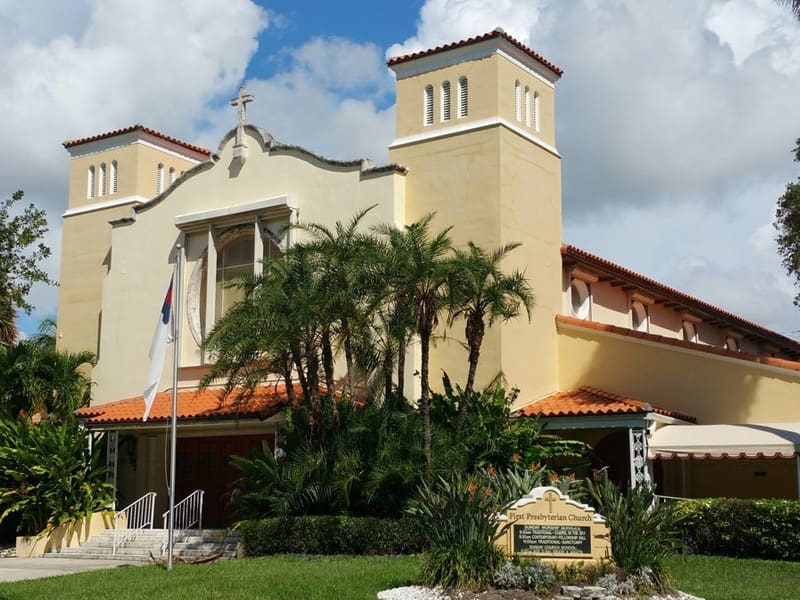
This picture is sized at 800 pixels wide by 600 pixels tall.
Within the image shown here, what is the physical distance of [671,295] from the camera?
31922 millimetres

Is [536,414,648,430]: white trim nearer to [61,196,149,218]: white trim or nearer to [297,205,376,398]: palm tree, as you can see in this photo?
[297,205,376,398]: palm tree

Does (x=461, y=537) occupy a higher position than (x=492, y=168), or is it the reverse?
(x=492, y=168)

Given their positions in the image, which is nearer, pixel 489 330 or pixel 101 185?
pixel 489 330

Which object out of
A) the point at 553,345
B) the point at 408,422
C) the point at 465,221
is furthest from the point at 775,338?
the point at 408,422

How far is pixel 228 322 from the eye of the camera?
837 inches

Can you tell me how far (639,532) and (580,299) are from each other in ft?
→ 47.5

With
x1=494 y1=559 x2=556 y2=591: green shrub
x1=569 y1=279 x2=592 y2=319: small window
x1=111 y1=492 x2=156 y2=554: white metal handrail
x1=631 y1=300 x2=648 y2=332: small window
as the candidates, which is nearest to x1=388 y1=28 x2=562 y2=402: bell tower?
x1=569 y1=279 x2=592 y2=319: small window

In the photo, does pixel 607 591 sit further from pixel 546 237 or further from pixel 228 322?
pixel 546 237

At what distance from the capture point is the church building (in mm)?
23609

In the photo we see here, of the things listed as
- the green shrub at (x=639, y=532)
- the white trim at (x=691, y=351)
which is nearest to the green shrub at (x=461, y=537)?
the green shrub at (x=639, y=532)

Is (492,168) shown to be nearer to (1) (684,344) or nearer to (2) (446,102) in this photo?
(2) (446,102)

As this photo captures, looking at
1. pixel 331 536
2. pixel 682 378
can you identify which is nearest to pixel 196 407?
pixel 331 536

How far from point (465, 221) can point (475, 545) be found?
1118 centimetres

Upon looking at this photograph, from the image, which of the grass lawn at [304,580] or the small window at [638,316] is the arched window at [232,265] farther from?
the small window at [638,316]
